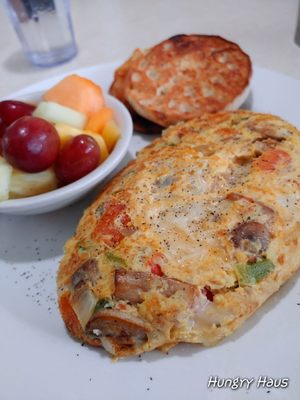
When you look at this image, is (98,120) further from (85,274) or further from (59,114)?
(85,274)

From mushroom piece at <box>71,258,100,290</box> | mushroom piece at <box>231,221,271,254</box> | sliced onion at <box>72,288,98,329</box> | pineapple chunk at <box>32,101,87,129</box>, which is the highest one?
pineapple chunk at <box>32,101,87,129</box>

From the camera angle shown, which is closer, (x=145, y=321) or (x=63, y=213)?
(x=145, y=321)

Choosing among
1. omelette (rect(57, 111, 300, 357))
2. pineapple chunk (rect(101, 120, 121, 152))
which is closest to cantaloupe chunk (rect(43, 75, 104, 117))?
pineapple chunk (rect(101, 120, 121, 152))

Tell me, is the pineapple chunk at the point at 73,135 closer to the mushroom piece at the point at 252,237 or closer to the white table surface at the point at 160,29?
the mushroom piece at the point at 252,237

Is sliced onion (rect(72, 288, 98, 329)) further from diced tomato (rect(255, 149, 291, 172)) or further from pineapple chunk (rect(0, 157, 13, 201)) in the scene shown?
diced tomato (rect(255, 149, 291, 172))

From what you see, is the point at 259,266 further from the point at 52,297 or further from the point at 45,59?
the point at 45,59

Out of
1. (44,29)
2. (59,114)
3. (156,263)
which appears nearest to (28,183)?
(59,114)

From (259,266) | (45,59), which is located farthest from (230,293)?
(45,59)
